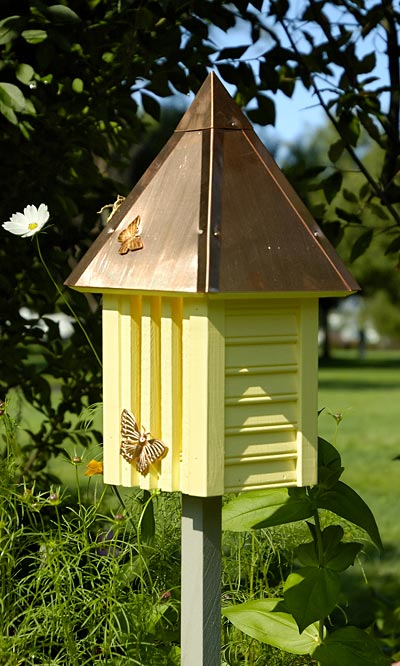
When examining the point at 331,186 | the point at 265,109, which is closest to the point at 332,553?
the point at 331,186

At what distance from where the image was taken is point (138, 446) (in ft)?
5.84

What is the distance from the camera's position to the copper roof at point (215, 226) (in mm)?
1649

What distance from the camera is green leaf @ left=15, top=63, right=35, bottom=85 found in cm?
245

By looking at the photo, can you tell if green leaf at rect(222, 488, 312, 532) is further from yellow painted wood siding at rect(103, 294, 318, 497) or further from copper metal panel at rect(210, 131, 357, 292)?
copper metal panel at rect(210, 131, 357, 292)

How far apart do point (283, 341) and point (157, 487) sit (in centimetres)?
34

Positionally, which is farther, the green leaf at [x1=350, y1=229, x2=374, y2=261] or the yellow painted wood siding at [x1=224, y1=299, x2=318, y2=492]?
the green leaf at [x1=350, y1=229, x2=374, y2=261]

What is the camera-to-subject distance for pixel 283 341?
178cm

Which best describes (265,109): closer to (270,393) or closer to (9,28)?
(9,28)

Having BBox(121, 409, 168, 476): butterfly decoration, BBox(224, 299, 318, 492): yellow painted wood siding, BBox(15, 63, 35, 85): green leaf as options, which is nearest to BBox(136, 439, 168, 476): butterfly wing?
BBox(121, 409, 168, 476): butterfly decoration

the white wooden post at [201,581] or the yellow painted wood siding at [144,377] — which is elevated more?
the yellow painted wood siding at [144,377]

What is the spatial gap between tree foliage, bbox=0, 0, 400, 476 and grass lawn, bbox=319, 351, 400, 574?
843 millimetres

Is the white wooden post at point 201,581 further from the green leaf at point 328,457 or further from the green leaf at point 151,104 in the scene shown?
the green leaf at point 151,104

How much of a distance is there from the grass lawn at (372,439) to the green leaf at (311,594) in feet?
1.50

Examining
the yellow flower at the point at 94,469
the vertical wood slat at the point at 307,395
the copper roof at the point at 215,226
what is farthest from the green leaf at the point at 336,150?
the yellow flower at the point at 94,469
